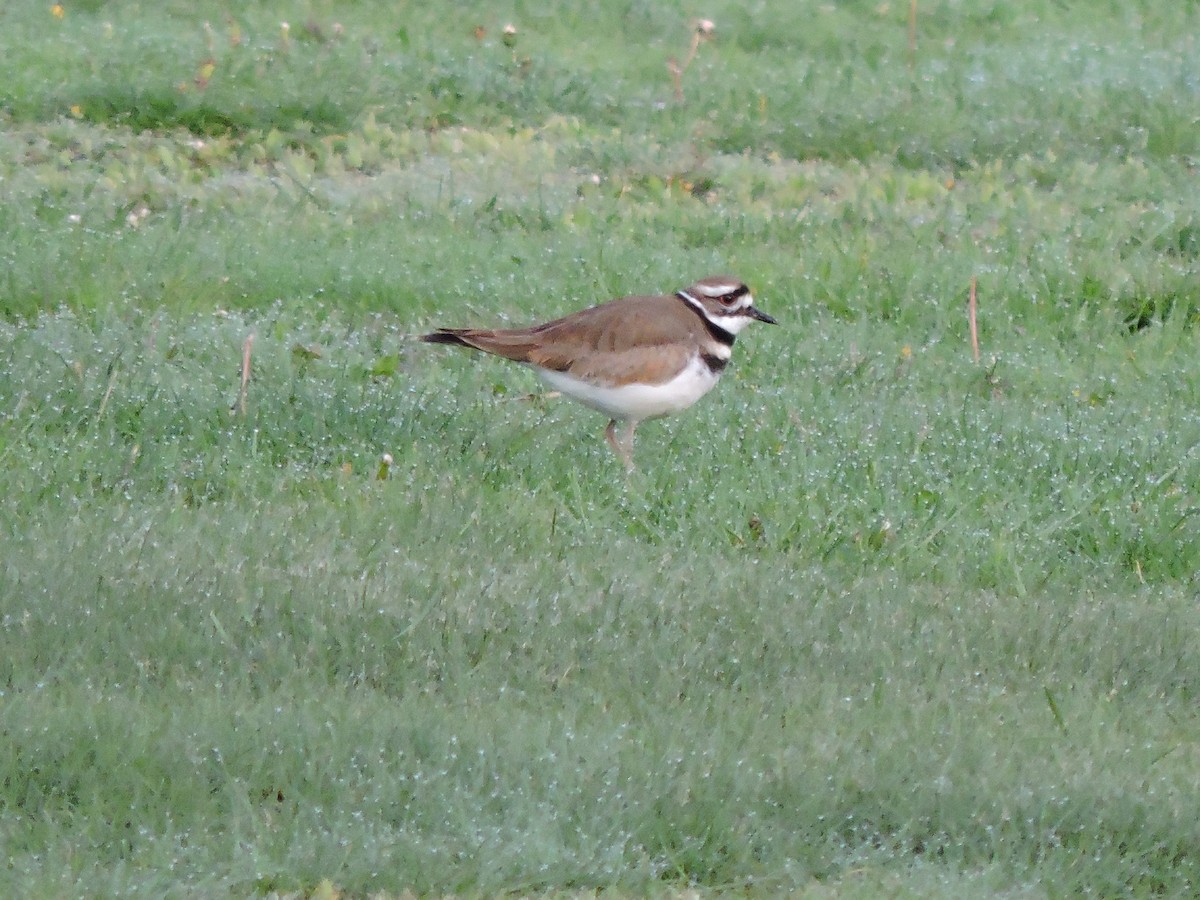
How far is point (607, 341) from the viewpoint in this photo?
7.85m

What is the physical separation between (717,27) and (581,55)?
1.99m

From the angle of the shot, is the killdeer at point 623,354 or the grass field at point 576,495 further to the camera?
the killdeer at point 623,354

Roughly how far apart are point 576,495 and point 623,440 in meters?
0.89

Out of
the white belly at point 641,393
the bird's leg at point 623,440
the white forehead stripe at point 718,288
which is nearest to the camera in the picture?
the white belly at point 641,393

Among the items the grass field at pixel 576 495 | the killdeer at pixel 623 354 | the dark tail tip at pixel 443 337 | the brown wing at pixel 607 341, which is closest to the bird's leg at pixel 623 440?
the killdeer at pixel 623 354

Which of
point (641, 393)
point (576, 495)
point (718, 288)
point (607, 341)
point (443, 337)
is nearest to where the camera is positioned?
point (576, 495)

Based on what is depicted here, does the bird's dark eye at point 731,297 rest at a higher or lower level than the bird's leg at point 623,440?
higher

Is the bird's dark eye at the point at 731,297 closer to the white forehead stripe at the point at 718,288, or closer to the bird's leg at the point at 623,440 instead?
the white forehead stripe at the point at 718,288

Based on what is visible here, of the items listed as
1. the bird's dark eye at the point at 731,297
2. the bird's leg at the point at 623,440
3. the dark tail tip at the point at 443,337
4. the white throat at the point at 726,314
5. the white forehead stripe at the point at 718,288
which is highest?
the white forehead stripe at the point at 718,288

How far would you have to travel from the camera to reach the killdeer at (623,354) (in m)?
7.76

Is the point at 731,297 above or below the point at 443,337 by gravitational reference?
above

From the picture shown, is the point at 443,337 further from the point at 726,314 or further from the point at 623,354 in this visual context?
the point at 726,314

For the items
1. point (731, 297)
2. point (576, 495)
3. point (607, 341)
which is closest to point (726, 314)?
point (731, 297)

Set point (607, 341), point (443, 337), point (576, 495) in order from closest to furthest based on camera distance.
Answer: point (576, 495)
point (607, 341)
point (443, 337)
